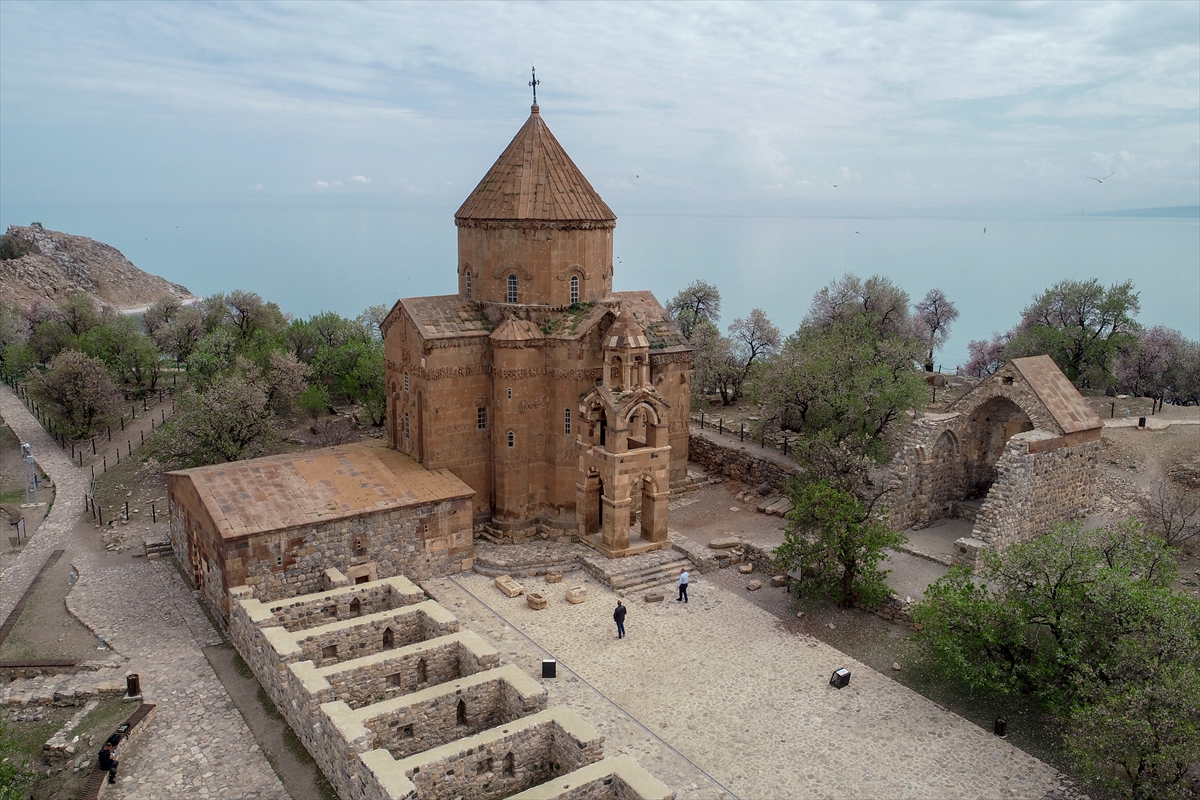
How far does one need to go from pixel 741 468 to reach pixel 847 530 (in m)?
11.2

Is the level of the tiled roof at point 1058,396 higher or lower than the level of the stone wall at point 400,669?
higher

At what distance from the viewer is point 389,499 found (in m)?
22.7

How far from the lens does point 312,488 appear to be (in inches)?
885

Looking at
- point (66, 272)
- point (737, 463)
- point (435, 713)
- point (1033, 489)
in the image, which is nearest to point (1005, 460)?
point (1033, 489)

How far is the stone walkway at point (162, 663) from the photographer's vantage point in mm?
15148

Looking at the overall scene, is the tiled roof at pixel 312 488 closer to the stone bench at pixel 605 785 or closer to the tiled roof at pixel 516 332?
the tiled roof at pixel 516 332

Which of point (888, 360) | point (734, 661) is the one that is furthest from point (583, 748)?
point (888, 360)

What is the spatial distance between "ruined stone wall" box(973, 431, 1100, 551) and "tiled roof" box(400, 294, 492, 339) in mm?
15468

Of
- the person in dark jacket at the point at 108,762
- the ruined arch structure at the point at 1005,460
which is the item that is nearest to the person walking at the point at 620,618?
the ruined arch structure at the point at 1005,460

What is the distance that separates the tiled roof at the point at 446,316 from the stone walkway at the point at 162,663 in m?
9.89

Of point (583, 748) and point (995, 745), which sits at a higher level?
point (583, 748)

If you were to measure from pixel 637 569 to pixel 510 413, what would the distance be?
20.0ft

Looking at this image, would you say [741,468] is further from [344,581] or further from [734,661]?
[344,581]

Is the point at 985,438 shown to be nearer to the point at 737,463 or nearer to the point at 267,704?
the point at 737,463
